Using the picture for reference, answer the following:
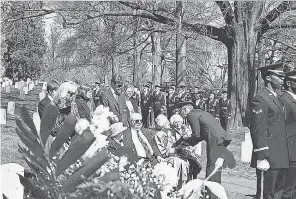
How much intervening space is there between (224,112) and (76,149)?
17.8 m

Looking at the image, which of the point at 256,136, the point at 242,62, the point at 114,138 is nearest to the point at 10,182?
the point at 114,138

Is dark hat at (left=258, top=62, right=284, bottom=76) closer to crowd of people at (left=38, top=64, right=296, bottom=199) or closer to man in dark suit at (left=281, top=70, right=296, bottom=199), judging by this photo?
crowd of people at (left=38, top=64, right=296, bottom=199)

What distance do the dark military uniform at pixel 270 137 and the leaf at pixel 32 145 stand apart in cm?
496

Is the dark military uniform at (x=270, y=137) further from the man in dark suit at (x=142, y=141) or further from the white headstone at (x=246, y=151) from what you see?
the white headstone at (x=246, y=151)

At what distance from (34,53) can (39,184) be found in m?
68.0

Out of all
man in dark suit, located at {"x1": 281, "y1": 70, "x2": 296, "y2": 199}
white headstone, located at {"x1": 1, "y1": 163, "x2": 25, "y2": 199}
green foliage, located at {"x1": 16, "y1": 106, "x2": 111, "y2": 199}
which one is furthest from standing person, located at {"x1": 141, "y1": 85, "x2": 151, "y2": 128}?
green foliage, located at {"x1": 16, "y1": 106, "x2": 111, "y2": 199}

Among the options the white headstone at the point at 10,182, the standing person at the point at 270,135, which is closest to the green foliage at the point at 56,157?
the white headstone at the point at 10,182

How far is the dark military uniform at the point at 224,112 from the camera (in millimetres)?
18781

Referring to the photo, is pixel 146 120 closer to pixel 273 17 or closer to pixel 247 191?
pixel 273 17

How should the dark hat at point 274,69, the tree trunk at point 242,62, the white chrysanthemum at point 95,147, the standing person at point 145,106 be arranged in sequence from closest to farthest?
the white chrysanthemum at point 95,147 → the dark hat at point 274,69 → the tree trunk at point 242,62 → the standing person at point 145,106

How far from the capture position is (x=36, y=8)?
1905 centimetres

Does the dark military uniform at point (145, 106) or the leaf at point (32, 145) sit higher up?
the leaf at point (32, 145)

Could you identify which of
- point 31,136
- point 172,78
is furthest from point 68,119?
point 172,78

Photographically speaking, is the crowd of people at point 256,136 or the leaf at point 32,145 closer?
the leaf at point 32,145
